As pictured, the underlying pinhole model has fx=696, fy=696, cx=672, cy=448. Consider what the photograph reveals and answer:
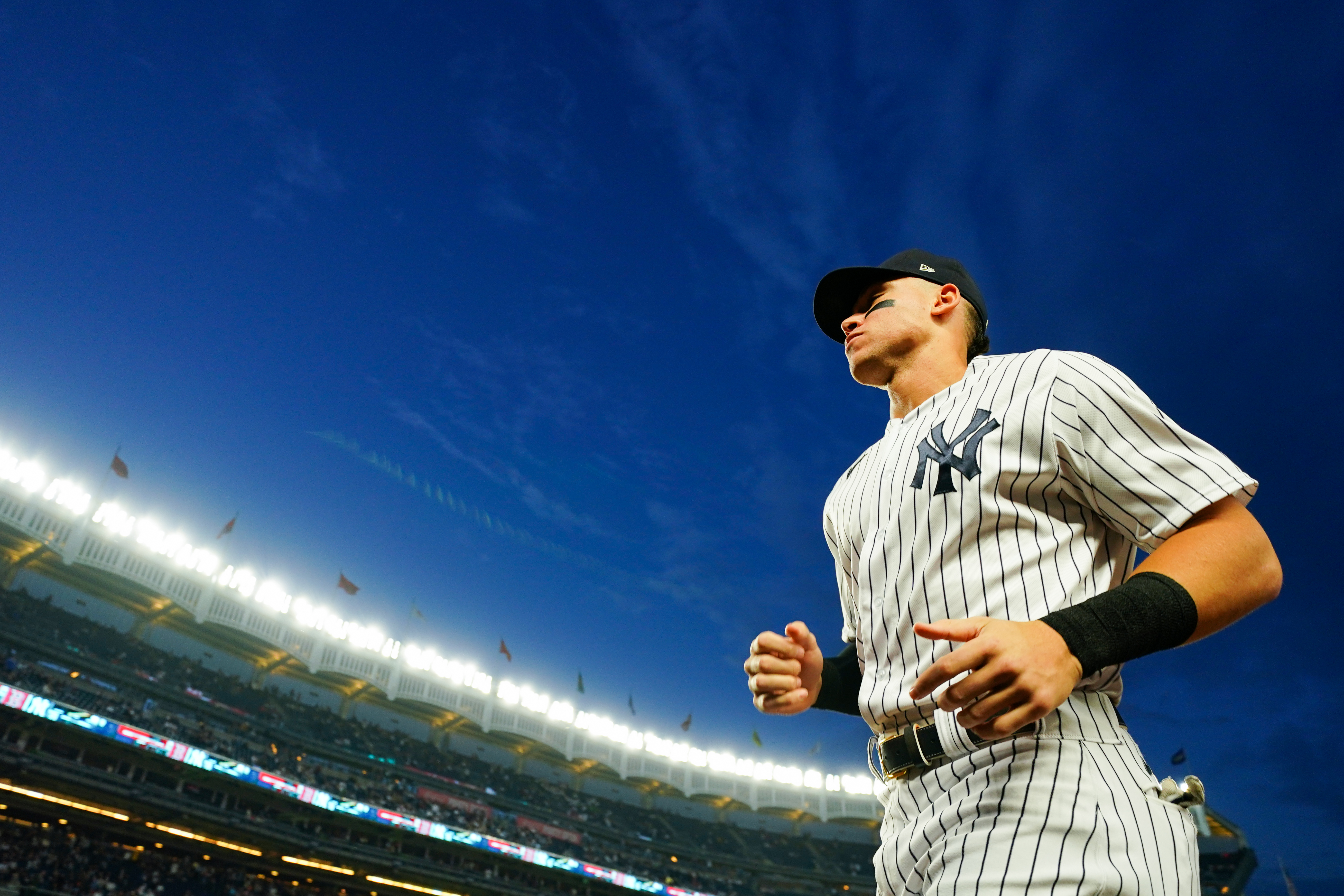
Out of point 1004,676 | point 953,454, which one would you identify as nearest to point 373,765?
point 953,454

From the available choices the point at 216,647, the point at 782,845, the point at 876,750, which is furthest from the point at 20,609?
the point at 782,845

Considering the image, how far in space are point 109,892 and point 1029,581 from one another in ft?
104

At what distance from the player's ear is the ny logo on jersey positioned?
0.64 metres

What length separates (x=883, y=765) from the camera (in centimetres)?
178

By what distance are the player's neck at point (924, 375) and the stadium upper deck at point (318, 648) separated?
34.8m

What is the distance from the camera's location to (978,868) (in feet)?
4.67

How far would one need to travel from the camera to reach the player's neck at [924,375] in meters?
2.33

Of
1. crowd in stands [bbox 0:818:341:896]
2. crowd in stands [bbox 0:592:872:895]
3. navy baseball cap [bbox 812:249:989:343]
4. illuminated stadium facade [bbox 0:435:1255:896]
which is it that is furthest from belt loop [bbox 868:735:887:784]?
crowd in stands [bbox 0:592:872:895]

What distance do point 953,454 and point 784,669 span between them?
78cm

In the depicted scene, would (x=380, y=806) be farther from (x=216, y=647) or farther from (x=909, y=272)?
(x=909, y=272)

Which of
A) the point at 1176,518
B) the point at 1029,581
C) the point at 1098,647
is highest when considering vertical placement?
the point at 1176,518

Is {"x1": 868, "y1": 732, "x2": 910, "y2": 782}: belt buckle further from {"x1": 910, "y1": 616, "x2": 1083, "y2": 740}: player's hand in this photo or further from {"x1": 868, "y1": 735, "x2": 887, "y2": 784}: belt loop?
{"x1": 910, "y1": 616, "x2": 1083, "y2": 740}: player's hand

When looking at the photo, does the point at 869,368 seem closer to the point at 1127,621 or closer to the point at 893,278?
the point at 893,278

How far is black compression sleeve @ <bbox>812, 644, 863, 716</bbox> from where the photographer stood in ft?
7.29
